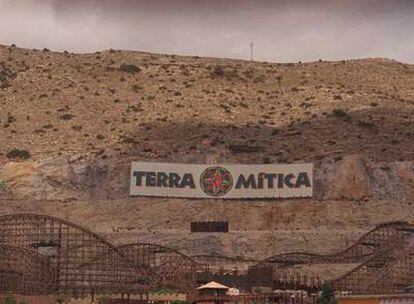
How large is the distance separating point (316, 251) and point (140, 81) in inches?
1928

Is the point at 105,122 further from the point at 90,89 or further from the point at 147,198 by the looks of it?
the point at 147,198

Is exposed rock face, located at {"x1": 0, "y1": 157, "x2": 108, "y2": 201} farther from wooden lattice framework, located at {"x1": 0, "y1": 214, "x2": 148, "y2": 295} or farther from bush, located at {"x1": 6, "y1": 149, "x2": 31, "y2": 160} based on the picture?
wooden lattice framework, located at {"x1": 0, "y1": 214, "x2": 148, "y2": 295}

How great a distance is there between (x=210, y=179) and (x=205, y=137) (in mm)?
14106

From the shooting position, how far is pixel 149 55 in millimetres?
147375

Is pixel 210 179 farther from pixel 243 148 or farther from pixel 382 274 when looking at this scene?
pixel 382 274

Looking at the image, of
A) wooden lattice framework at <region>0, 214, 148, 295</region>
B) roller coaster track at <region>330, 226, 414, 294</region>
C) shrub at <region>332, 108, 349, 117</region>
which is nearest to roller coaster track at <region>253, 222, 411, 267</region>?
roller coaster track at <region>330, 226, 414, 294</region>

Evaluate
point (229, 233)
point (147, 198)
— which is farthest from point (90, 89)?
point (229, 233)

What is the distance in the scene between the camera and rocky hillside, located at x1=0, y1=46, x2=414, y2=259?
98375mm

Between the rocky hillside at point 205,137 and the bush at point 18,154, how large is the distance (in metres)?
0.19

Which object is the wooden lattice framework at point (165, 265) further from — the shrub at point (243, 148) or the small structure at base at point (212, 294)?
the shrub at point (243, 148)

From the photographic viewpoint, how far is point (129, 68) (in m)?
138

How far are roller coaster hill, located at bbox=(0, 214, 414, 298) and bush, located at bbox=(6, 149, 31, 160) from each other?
20.6 m

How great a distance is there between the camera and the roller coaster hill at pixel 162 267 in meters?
76.1

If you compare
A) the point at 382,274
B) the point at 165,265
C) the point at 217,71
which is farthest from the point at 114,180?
the point at 217,71
